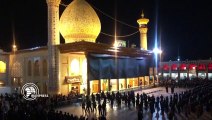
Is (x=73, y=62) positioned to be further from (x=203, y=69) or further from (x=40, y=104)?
(x=203, y=69)

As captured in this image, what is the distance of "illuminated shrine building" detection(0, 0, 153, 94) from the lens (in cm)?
2509

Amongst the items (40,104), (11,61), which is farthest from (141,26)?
(40,104)

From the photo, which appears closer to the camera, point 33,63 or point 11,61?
point 33,63

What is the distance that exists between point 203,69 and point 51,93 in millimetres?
35253

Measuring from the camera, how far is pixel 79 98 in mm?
23688

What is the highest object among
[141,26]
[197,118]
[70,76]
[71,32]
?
[141,26]

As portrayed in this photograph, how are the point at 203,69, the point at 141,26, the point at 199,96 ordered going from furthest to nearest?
the point at 203,69
the point at 141,26
the point at 199,96

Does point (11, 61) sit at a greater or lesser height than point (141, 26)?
lesser

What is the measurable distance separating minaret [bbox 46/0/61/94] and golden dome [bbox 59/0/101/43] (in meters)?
2.49

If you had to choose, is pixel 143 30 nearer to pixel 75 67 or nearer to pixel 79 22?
pixel 79 22

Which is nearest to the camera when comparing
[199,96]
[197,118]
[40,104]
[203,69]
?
[197,118]

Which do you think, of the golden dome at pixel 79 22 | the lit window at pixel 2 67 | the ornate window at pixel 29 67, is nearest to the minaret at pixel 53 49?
the golden dome at pixel 79 22

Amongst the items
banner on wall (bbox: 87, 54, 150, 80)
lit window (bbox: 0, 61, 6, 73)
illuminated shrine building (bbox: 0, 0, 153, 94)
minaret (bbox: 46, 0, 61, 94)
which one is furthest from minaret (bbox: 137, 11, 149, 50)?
lit window (bbox: 0, 61, 6, 73)

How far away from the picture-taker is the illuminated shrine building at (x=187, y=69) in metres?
49.4
